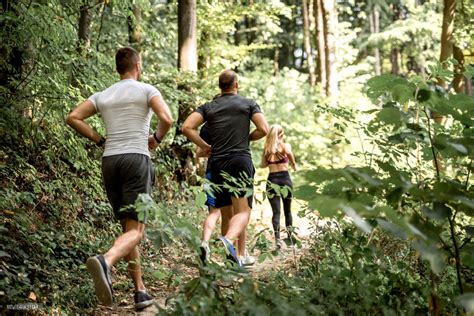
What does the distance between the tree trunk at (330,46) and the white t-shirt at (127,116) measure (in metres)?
15.1

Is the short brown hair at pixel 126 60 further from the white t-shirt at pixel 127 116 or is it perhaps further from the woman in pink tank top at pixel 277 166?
the woman in pink tank top at pixel 277 166

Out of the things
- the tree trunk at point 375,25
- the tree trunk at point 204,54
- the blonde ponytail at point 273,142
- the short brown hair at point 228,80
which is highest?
the tree trunk at point 375,25

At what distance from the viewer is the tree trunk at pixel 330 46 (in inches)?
761

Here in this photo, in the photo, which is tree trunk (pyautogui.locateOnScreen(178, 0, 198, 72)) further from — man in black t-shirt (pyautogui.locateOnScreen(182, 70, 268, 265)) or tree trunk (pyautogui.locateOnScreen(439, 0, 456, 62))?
tree trunk (pyautogui.locateOnScreen(439, 0, 456, 62))

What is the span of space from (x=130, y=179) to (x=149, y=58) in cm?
1612

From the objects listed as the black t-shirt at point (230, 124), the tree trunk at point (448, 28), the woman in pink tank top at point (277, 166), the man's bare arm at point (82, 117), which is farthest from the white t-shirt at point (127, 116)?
the tree trunk at point (448, 28)

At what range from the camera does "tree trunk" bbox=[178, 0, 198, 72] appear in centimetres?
1254

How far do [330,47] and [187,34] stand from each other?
8889 mm

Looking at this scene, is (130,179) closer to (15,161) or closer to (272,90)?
(15,161)

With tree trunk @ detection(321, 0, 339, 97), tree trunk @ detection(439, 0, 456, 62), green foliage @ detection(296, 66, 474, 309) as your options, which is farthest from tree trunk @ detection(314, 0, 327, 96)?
green foliage @ detection(296, 66, 474, 309)

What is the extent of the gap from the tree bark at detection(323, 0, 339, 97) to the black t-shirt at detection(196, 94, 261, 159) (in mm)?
13807

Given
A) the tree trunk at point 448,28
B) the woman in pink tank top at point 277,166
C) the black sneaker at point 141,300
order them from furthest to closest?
the tree trunk at point 448,28
the woman in pink tank top at point 277,166
the black sneaker at point 141,300

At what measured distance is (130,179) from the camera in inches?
205

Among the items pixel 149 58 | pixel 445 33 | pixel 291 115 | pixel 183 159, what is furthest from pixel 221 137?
pixel 291 115
